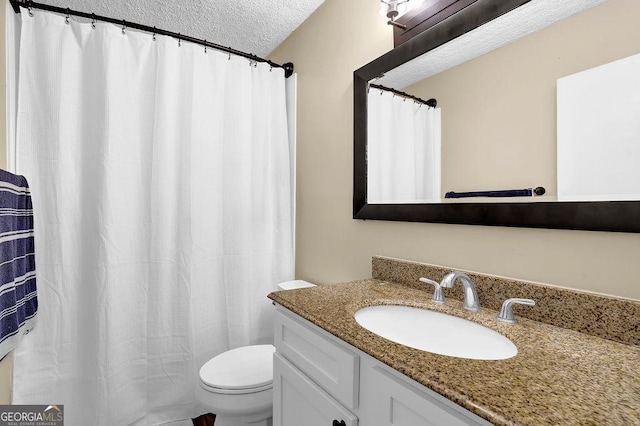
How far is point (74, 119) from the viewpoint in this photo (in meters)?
1.43

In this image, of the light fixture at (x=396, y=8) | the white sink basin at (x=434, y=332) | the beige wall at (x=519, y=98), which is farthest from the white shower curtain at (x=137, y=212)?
the beige wall at (x=519, y=98)

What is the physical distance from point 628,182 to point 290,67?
1.84m

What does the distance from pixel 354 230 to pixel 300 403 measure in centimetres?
82

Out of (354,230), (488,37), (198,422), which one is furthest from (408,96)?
(198,422)

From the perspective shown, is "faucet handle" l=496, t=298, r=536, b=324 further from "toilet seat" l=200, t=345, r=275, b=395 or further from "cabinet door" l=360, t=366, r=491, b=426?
"toilet seat" l=200, t=345, r=275, b=395

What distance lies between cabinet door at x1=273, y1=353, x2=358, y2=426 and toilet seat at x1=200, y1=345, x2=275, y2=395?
0.22 metres

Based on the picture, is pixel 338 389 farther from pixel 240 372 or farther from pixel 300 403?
pixel 240 372

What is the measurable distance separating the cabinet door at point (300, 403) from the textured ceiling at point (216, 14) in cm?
180

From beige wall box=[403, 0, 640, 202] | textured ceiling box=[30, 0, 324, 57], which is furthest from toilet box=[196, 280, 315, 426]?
textured ceiling box=[30, 0, 324, 57]

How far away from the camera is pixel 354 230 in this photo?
1.56m

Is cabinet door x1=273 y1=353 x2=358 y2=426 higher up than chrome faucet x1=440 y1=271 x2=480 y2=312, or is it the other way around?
chrome faucet x1=440 y1=271 x2=480 y2=312

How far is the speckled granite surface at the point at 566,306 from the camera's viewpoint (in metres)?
0.73

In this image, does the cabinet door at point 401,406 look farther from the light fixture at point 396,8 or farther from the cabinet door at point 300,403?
the light fixture at point 396,8

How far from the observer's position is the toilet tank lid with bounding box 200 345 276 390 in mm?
1295
